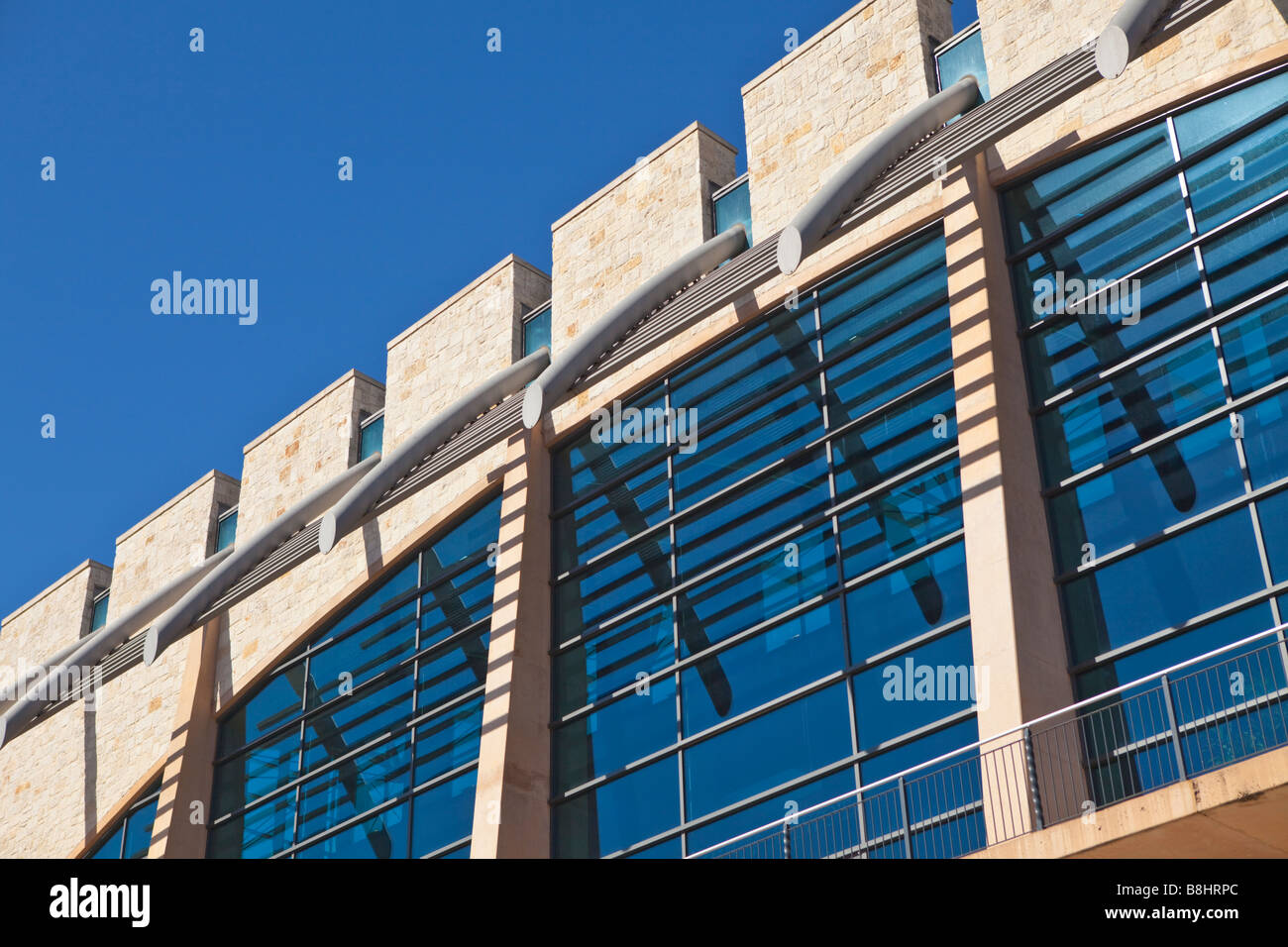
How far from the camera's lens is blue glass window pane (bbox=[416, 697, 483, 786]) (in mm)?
25219

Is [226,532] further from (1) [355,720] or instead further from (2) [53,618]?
(1) [355,720]

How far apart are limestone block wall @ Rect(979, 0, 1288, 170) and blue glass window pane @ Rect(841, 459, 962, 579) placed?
519cm

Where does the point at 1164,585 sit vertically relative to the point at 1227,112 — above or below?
below

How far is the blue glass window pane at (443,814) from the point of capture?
24609 millimetres

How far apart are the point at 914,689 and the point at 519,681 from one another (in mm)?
7140

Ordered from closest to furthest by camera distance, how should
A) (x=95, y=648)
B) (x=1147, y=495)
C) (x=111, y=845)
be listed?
(x=1147, y=495) → (x=95, y=648) → (x=111, y=845)

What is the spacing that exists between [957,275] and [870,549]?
163 inches

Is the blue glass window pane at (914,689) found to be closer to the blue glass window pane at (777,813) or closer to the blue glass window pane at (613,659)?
the blue glass window pane at (777,813)

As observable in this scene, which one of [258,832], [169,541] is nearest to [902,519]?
[258,832]

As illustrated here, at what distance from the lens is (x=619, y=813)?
22750 mm

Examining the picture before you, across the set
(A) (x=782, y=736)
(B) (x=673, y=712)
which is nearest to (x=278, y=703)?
(B) (x=673, y=712)

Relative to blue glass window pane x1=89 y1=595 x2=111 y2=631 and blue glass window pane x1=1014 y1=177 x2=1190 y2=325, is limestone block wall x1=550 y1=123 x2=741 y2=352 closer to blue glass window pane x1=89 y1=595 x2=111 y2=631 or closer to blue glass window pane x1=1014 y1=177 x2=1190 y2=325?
blue glass window pane x1=1014 y1=177 x2=1190 y2=325

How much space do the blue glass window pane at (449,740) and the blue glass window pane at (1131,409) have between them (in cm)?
1064
